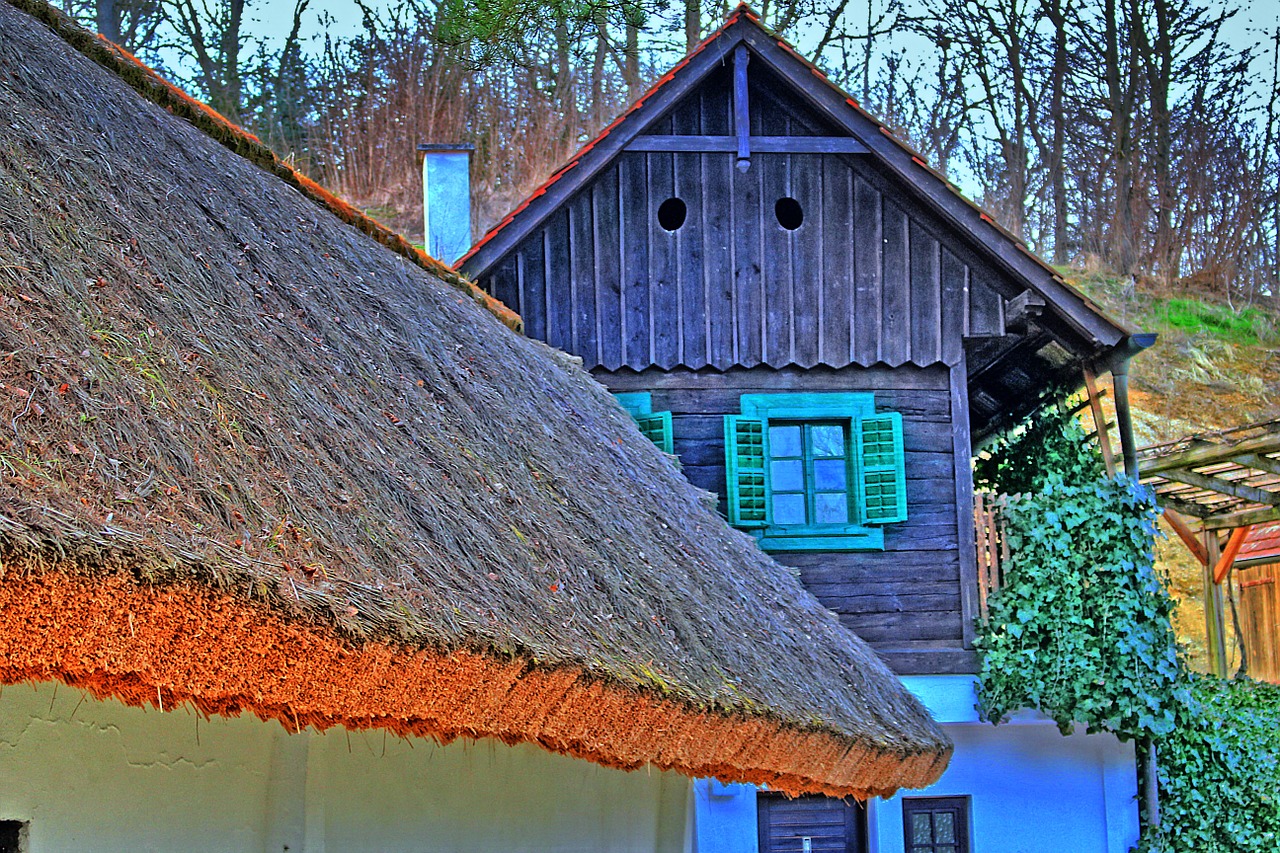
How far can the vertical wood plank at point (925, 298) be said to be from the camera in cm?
1134

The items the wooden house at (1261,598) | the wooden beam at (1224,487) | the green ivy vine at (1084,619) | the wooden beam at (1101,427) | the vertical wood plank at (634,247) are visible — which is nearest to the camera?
the green ivy vine at (1084,619)

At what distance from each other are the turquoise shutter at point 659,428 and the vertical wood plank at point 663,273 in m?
0.42

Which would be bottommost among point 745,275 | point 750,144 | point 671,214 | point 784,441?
point 784,441

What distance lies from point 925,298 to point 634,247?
2.22 meters

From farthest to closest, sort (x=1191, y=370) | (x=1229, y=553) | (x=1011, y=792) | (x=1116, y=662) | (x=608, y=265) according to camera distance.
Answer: (x=1191, y=370) < (x=1229, y=553) < (x=608, y=265) < (x=1011, y=792) < (x=1116, y=662)

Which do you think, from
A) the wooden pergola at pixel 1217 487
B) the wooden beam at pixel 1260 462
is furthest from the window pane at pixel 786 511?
the wooden beam at pixel 1260 462

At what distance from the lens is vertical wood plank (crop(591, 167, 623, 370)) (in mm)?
11266

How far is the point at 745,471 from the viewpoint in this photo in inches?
434

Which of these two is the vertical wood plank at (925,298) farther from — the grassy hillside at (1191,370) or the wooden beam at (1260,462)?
the grassy hillside at (1191,370)

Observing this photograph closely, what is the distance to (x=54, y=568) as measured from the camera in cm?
268

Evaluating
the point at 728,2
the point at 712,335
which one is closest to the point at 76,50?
the point at 712,335

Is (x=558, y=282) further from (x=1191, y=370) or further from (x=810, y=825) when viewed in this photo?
(x=1191, y=370)

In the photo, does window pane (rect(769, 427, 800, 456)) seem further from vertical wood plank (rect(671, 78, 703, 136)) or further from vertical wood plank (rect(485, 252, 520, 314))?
vertical wood plank (rect(671, 78, 703, 136))

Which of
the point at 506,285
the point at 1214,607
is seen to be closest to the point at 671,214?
the point at 506,285
